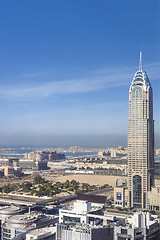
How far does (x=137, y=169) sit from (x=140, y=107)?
5.85 ft

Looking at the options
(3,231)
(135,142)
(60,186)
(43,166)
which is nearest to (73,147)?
(43,166)

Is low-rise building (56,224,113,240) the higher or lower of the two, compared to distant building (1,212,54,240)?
higher

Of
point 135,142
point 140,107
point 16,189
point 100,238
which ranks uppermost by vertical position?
point 140,107

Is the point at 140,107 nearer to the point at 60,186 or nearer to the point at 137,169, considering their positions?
the point at 137,169

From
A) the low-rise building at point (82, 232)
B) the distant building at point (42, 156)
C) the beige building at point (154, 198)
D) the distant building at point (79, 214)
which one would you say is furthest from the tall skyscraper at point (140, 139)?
the distant building at point (42, 156)

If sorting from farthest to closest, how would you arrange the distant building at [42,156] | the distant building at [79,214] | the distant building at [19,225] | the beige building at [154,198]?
1. the distant building at [42,156]
2. the beige building at [154,198]
3. the distant building at [19,225]
4. the distant building at [79,214]

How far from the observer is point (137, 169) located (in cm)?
1000

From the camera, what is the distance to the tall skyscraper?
9.82m

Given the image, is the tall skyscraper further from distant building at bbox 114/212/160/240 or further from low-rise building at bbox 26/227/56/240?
distant building at bbox 114/212/160/240

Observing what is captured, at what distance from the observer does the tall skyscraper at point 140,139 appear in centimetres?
982

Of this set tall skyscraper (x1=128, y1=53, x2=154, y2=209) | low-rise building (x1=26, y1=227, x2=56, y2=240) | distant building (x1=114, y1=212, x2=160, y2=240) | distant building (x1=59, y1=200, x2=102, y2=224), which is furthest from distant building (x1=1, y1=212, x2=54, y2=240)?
tall skyscraper (x1=128, y1=53, x2=154, y2=209)

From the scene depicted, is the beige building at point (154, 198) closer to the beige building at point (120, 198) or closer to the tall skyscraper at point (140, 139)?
the tall skyscraper at point (140, 139)

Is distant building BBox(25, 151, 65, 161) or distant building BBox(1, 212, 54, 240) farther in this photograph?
distant building BBox(25, 151, 65, 161)

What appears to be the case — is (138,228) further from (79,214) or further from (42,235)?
(79,214)
